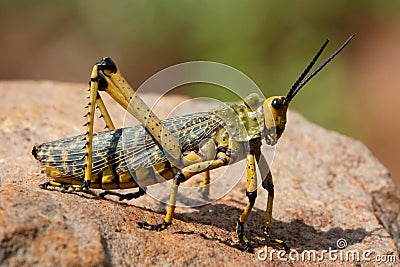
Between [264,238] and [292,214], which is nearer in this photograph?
[264,238]

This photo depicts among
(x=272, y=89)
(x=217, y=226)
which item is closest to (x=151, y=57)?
(x=272, y=89)

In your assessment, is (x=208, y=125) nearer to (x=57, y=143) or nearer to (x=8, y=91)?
(x=57, y=143)

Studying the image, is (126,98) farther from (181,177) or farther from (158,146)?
(181,177)

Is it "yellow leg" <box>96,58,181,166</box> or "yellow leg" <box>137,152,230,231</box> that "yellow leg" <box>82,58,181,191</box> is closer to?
"yellow leg" <box>96,58,181,166</box>

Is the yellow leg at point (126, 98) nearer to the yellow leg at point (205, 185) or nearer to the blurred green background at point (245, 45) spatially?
the yellow leg at point (205, 185)

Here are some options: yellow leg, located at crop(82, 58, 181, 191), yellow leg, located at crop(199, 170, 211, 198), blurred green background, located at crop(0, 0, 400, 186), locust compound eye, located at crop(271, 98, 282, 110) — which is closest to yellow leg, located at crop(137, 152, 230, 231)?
yellow leg, located at crop(82, 58, 181, 191)
